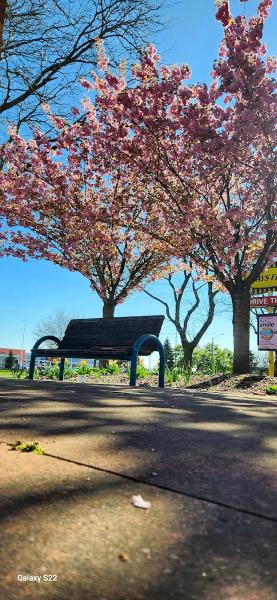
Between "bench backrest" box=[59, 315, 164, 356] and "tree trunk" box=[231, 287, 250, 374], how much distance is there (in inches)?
127

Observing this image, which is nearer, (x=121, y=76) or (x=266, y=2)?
(x=266, y=2)

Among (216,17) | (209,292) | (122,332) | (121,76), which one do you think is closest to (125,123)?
(121,76)

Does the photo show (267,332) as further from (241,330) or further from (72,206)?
(72,206)

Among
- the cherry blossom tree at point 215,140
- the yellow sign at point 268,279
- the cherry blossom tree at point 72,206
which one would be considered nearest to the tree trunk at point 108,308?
the cherry blossom tree at point 72,206

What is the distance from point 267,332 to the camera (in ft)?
45.8

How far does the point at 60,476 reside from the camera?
1829 millimetres

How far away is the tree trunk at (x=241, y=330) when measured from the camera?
10.8 meters

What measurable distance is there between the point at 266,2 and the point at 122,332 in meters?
7.15

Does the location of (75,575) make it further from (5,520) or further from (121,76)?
(121,76)

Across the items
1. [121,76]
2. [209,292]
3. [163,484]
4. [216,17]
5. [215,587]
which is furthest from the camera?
[209,292]

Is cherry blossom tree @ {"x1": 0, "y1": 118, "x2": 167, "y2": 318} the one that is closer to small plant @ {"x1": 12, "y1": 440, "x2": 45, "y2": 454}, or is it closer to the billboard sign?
the billboard sign

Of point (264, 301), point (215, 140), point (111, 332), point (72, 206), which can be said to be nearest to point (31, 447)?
point (111, 332)

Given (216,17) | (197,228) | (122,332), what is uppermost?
(216,17)

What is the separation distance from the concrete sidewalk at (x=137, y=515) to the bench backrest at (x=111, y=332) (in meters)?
5.15
